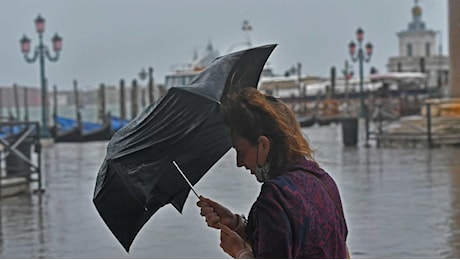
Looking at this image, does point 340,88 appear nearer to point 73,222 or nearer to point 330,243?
point 73,222

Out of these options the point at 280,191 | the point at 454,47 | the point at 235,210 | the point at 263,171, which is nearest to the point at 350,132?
the point at 454,47

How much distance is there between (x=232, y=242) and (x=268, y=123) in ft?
1.35

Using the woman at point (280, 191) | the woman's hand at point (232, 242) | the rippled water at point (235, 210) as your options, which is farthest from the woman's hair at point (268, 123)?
the rippled water at point (235, 210)

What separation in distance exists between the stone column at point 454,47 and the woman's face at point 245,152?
2687cm

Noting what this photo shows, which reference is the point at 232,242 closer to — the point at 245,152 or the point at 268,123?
the point at 245,152

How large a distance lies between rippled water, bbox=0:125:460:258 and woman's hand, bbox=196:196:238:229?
0.51 meters

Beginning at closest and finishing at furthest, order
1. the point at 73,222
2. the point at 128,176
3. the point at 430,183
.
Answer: the point at 128,176 → the point at 73,222 → the point at 430,183

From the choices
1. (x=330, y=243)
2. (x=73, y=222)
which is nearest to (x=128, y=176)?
(x=330, y=243)

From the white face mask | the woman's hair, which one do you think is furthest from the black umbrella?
the white face mask

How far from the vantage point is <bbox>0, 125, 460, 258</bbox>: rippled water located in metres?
10.7

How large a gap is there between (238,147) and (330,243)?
1.43 feet

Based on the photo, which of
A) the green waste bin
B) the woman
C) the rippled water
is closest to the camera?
the woman

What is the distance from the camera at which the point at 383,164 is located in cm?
2319

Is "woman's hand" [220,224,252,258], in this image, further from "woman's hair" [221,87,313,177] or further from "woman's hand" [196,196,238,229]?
"woman's hair" [221,87,313,177]
